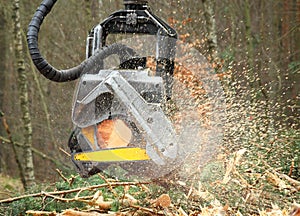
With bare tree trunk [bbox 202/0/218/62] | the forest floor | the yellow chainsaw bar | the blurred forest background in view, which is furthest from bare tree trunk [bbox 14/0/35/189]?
the yellow chainsaw bar

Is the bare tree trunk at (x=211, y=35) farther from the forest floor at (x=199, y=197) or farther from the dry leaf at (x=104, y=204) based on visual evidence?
the dry leaf at (x=104, y=204)

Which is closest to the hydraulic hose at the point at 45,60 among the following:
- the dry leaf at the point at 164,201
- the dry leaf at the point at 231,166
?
the dry leaf at the point at 231,166

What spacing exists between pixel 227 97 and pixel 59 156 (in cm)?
562

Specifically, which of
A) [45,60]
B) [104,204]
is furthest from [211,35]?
[104,204]

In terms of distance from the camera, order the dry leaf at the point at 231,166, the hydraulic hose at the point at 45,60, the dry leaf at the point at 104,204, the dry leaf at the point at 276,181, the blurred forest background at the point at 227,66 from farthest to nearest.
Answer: the blurred forest background at the point at 227,66
the hydraulic hose at the point at 45,60
the dry leaf at the point at 231,166
the dry leaf at the point at 276,181
the dry leaf at the point at 104,204

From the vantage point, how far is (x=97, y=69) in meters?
3.47

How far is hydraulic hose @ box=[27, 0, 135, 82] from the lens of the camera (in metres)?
3.31

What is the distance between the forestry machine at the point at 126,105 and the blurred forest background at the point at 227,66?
602 mm

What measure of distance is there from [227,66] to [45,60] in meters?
4.05

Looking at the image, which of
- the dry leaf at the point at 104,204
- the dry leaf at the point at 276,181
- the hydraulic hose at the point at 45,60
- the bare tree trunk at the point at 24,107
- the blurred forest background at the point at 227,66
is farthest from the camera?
the bare tree trunk at the point at 24,107

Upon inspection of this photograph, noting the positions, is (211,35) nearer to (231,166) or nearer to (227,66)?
(227,66)

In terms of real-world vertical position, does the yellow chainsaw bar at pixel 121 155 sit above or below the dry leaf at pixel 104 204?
above

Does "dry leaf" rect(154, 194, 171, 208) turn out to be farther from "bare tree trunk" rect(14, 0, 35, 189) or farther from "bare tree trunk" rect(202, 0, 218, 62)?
"bare tree trunk" rect(14, 0, 35, 189)

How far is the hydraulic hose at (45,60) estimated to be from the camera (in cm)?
331
